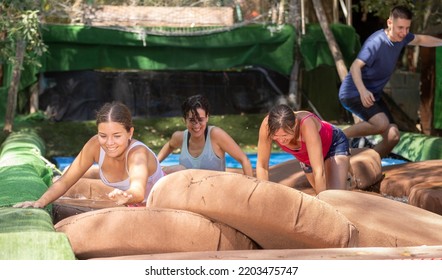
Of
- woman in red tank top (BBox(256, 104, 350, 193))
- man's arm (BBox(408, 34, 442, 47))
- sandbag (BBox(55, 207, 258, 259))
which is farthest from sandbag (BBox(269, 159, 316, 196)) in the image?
sandbag (BBox(55, 207, 258, 259))

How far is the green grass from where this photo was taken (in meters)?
14.0

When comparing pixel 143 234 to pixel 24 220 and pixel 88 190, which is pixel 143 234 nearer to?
pixel 24 220

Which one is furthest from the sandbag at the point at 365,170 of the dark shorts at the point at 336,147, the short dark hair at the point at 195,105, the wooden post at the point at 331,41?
the wooden post at the point at 331,41

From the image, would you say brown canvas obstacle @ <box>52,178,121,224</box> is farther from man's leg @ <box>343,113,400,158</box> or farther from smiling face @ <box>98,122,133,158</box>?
man's leg @ <box>343,113,400,158</box>

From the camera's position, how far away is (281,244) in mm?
4930

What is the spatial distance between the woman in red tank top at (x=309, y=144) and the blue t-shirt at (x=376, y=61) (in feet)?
5.20

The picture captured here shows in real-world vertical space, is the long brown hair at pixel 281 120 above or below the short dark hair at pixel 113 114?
below

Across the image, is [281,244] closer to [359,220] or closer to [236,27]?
[359,220]

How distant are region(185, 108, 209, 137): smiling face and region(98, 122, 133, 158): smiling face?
1827mm

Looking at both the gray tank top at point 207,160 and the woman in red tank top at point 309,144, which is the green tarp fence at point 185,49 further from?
the woman in red tank top at point 309,144

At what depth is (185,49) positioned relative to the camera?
619 inches

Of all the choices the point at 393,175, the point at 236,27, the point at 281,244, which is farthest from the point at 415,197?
the point at 236,27

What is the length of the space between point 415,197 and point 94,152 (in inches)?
97.3

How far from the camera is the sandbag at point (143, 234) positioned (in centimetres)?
475
